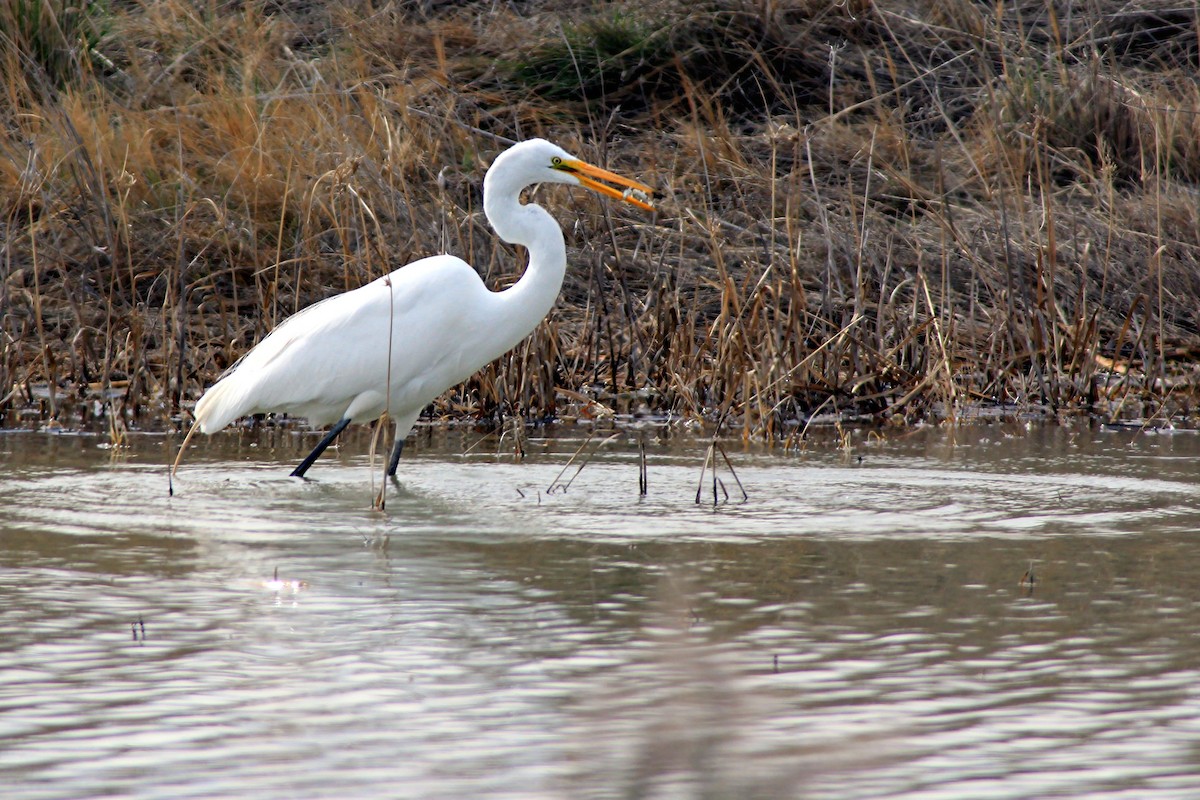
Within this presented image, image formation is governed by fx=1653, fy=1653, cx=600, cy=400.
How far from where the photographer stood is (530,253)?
6352mm

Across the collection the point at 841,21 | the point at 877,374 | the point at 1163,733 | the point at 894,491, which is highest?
the point at 841,21

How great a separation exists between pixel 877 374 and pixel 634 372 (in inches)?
48.3

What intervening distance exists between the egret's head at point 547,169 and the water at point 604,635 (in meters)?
1.17

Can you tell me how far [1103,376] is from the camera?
8.25 m

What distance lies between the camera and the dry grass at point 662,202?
7.73 metres

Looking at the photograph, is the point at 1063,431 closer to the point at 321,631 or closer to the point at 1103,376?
the point at 1103,376

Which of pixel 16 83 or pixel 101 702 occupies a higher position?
pixel 16 83

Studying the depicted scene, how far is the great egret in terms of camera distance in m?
6.25

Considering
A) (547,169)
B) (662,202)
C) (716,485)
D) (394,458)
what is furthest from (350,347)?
(662,202)

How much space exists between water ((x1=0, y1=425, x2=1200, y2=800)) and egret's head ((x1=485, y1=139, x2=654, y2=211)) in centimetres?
117

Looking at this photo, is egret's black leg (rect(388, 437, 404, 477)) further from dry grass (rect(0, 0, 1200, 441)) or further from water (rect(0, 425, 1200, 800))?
dry grass (rect(0, 0, 1200, 441))

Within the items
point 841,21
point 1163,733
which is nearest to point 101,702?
point 1163,733

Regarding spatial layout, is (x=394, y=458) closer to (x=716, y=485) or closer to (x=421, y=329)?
(x=421, y=329)

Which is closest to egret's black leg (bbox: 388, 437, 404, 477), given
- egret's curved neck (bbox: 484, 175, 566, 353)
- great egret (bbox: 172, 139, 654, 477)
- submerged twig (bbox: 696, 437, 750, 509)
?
great egret (bbox: 172, 139, 654, 477)
